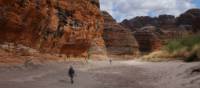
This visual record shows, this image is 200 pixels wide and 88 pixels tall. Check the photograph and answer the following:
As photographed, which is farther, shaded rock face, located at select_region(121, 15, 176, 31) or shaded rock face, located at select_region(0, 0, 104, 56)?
shaded rock face, located at select_region(121, 15, 176, 31)

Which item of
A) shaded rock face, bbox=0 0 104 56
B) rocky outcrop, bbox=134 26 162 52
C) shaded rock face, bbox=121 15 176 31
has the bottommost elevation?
rocky outcrop, bbox=134 26 162 52

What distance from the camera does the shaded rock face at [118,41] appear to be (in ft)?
387

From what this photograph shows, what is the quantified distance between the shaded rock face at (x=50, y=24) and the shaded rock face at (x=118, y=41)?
2733 inches

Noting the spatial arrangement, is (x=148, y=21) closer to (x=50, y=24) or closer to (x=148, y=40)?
(x=148, y=40)

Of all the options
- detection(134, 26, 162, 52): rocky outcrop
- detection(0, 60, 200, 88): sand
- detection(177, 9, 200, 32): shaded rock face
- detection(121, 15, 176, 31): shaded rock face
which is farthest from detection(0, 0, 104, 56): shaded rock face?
detection(121, 15, 176, 31): shaded rock face

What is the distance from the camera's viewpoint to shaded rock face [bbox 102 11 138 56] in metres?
118

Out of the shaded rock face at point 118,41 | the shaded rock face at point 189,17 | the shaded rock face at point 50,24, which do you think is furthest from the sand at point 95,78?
the shaded rock face at point 189,17

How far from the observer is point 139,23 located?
18675 centimetres

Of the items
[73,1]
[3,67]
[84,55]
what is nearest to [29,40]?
[3,67]

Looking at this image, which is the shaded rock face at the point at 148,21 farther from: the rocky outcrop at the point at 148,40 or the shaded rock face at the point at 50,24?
the shaded rock face at the point at 50,24

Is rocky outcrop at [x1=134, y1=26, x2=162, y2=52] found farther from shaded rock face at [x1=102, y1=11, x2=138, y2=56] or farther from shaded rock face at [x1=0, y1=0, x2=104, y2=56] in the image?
shaded rock face at [x1=0, y1=0, x2=104, y2=56]

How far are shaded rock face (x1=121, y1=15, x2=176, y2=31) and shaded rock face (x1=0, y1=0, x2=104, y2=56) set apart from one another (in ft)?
417

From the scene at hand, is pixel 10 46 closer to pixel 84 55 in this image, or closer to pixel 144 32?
pixel 84 55

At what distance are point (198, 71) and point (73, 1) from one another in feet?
84.7
